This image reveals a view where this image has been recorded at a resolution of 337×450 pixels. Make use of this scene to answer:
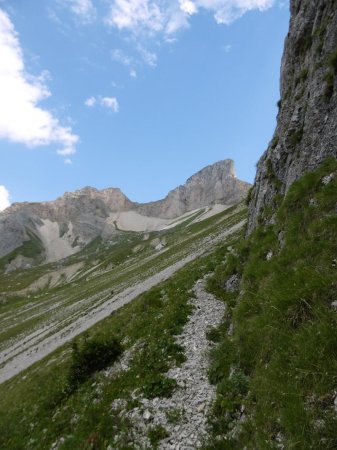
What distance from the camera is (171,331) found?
62.5 ft

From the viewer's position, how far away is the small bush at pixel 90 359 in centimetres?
1819

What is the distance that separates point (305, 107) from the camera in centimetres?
2422

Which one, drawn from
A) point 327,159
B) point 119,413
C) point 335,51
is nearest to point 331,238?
point 327,159

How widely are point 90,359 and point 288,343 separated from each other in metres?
12.1

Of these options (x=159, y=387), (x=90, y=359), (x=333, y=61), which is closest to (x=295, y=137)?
(x=333, y=61)

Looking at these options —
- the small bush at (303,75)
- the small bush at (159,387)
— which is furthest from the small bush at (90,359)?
the small bush at (303,75)

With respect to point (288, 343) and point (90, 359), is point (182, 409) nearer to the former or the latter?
point (288, 343)

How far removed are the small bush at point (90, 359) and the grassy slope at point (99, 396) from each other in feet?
2.15

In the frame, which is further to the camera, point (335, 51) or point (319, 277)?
point (335, 51)

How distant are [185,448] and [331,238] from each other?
9510mm

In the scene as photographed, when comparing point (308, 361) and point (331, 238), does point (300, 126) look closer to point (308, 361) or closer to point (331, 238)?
point (331, 238)

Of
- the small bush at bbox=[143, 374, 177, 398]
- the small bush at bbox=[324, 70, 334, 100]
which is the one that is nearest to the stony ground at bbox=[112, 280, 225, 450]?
the small bush at bbox=[143, 374, 177, 398]

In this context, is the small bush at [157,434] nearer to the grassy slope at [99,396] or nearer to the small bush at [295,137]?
the grassy slope at [99,396]

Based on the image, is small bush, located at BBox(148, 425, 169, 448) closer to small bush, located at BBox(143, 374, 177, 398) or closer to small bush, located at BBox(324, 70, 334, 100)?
small bush, located at BBox(143, 374, 177, 398)
